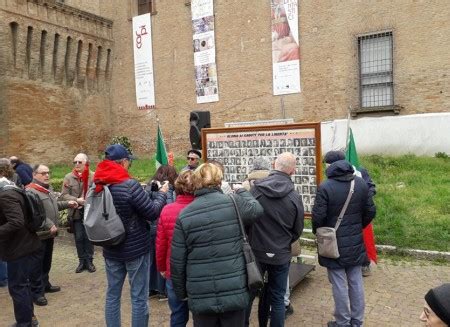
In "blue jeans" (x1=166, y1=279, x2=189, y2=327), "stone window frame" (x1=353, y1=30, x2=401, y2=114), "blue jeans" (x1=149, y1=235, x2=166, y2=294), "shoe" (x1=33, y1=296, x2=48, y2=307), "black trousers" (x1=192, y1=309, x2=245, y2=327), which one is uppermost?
"stone window frame" (x1=353, y1=30, x2=401, y2=114)

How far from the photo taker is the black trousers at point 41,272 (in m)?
5.38

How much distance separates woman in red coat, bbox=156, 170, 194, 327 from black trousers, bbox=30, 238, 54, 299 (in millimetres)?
2203

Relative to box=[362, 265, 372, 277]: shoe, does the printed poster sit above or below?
above

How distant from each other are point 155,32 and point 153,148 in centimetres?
604

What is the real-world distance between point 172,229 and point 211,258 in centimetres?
67

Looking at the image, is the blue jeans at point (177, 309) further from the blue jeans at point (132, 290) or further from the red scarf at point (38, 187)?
the red scarf at point (38, 187)

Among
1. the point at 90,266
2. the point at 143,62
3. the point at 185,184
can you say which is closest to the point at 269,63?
the point at 143,62

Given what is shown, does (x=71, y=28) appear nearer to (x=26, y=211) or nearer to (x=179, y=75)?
(x=179, y=75)

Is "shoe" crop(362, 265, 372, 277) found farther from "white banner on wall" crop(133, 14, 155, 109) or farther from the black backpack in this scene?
"white banner on wall" crop(133, 14, 155, 109)

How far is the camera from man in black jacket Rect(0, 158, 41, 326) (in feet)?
14.0

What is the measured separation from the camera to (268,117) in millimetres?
18906

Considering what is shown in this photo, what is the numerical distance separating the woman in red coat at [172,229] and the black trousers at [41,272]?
2.20 m

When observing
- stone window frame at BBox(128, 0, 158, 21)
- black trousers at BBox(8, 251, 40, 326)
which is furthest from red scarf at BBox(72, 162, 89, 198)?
stone window frame at BBox(128, 0, 158, 21)

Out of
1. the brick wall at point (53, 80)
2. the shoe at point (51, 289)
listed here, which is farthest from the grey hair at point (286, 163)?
the brick wall at point (53, 80)
